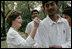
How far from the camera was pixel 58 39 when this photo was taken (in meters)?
1.13

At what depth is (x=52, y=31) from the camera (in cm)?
114

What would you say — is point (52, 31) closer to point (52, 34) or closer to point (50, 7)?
point (52, 34)

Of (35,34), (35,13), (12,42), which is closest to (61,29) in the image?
(35,34)

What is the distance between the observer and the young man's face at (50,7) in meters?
1.14

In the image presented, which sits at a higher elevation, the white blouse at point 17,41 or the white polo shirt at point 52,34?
the white polo shirt at point 52,34

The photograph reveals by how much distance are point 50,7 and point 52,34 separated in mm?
173

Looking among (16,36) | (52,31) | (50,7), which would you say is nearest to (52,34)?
(52,31)

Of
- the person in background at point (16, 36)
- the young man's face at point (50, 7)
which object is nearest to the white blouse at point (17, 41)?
the person in background at point (16, 36)

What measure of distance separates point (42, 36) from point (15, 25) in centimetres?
30

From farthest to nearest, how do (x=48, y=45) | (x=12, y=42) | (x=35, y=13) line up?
(x=35, y=13) → (x=12, y=42) → (x=48, y=45)

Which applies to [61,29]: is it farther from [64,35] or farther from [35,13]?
[35,13]

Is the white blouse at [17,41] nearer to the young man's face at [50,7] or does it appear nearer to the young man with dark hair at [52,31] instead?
the young man with dark hair at [52,31]

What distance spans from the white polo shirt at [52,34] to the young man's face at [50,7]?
0.05 m

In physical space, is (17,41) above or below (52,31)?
below
